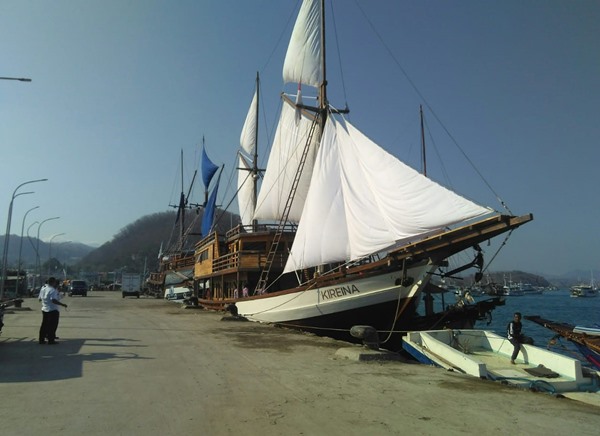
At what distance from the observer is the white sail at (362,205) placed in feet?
46.2

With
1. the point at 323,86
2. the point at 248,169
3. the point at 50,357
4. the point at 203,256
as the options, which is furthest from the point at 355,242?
the point at 248,169

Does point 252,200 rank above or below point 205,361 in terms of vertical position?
above

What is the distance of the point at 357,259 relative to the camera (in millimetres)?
16062

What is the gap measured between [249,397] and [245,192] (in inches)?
1460

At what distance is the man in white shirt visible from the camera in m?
11.6

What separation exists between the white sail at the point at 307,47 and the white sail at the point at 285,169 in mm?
2291

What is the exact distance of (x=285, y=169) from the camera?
3005 cm

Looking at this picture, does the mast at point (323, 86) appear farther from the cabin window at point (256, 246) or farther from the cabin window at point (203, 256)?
the cabin window at point (203, 256)

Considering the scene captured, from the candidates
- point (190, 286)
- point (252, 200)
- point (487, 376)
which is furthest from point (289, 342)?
point (190, 286)

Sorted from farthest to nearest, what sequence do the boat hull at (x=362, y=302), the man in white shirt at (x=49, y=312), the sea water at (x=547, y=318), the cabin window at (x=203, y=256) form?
the cabin window at (x=203, y=256)
the sea water at (x=547, y=318)
the boat hull at (x=362, y=302)
the man in white shirt at (x=49, y=312)

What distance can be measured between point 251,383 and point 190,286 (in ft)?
128

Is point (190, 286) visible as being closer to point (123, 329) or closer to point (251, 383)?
point (123, 329)

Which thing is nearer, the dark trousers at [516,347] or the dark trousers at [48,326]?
the dark trousers at [48,326]

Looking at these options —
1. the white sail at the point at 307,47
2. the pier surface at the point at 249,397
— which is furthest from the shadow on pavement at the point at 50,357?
the white sail at the point at 307,47
